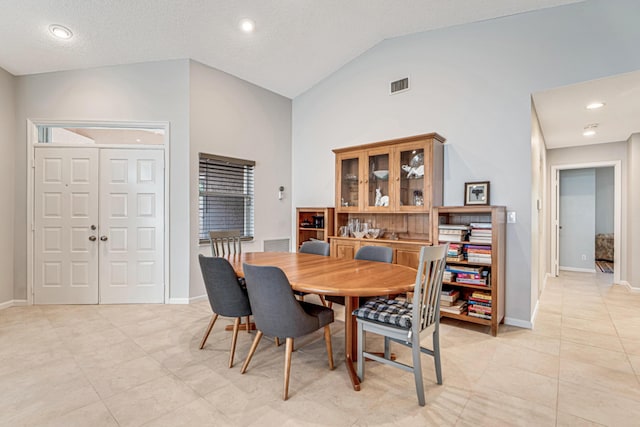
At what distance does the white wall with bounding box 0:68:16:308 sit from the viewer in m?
3.75

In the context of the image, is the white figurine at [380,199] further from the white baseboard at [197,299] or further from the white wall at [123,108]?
the white baseboard at [197,299]

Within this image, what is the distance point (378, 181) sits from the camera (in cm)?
397

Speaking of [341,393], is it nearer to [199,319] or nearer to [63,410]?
[63,410]

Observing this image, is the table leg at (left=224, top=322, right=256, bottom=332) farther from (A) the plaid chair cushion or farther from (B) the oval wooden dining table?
(A) the plaid chair cushion

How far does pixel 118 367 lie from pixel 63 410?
1.67ft

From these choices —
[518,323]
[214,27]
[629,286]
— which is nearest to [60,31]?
[214,27]

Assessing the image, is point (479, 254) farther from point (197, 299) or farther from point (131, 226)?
point (131, 226)

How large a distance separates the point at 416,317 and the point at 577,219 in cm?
635

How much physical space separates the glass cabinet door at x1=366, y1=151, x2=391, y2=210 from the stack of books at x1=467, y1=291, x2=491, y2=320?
1.38 m

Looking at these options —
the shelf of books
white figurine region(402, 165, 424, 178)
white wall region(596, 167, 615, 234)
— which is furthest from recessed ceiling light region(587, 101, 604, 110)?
white wall region(596, 167, 615, 234)

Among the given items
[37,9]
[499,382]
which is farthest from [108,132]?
[499,382]

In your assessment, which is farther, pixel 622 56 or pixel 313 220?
pixel 313 220

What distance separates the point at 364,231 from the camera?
420cm

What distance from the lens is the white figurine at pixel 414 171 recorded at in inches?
141
